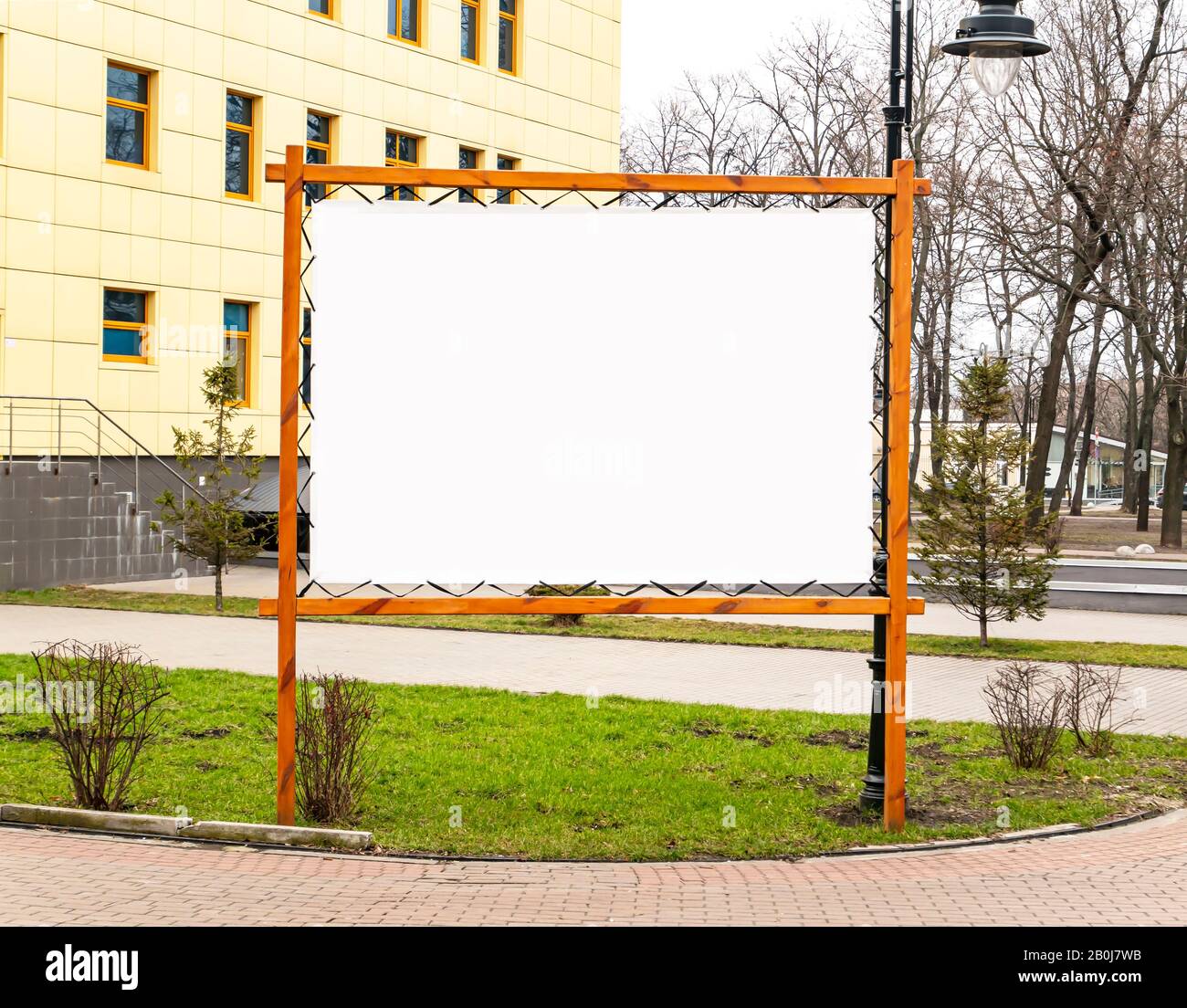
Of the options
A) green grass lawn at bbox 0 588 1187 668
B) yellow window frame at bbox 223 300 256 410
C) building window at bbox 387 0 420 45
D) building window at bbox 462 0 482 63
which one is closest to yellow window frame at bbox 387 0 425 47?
building window at bbox 387 0 420 45

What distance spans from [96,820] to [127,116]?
22.5 m

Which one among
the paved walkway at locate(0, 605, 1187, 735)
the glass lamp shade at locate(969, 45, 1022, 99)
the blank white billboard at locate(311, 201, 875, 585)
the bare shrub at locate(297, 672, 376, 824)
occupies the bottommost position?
the paved walkway at locate(0, 605, 1187, 735)

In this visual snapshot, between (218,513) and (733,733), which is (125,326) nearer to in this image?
(218,513)

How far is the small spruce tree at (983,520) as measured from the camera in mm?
17625

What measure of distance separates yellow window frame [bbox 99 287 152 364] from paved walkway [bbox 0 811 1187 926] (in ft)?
67.2

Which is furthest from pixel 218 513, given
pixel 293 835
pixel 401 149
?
pixel 401 149

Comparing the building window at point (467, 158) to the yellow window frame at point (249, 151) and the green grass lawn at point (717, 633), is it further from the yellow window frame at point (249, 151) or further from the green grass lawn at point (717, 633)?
the green grass lawn at point (717, 633)

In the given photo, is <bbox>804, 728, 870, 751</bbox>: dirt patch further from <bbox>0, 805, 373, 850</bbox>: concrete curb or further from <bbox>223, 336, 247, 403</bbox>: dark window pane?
<bbox>223, 336, 247, 403</bbox>: dark window pane

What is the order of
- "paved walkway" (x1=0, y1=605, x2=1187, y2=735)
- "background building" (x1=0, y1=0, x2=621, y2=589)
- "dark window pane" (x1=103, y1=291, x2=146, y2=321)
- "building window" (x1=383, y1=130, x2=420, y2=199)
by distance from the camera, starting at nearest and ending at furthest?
"paved walkway" (x1=0, y1=605, x2=1187, y2=735) → "background building" (x1=0, y1=0, x2=621, y2=589) → "dark window pane" (x1=103, y1=291, x2=146, y2=321) → "building window" (x1=383, y1=130, x2=420, y2=199)

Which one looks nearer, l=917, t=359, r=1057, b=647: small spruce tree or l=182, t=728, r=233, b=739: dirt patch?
l=182, t=728, r=233, b=739: dirt patch

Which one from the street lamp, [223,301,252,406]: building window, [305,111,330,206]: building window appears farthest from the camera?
[305,111,330,206]: building window

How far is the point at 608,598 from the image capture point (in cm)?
807

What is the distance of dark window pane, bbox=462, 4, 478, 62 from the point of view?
118ft

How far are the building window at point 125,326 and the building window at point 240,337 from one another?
2.06 m
